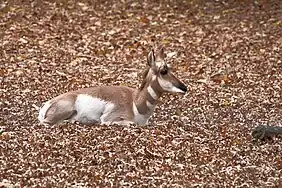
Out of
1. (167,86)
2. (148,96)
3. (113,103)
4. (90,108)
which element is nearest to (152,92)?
(148,96)

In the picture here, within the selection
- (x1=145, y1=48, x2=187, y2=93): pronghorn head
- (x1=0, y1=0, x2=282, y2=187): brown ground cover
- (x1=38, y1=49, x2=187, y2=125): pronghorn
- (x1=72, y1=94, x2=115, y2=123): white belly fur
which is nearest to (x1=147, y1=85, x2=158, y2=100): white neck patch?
(x1=38, y1=49, x2=187, y2=125): pronghorn

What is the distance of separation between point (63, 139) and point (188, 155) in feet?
4.60

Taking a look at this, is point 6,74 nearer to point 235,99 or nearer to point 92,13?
point 235,99

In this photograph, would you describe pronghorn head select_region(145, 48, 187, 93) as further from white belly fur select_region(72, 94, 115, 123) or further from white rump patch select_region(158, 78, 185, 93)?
white belly fur select_region(72, 94, 115, 123)

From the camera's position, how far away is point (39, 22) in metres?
16.2

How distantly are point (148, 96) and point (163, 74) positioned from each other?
0.35 m

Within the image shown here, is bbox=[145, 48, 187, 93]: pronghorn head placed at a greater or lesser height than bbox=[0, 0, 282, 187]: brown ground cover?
greater

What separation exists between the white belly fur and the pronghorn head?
67 cm

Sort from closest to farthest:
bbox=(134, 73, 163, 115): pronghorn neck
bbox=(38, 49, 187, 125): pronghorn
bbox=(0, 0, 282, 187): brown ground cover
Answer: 1. bbox=(0, 0, 282, 187): brown ground cover
2. bbox=(38, 49, 187, 125): pronghorn
3. bbox=(134, 73, 163, 115): pronghorn neck

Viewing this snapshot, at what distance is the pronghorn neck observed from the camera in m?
9.00

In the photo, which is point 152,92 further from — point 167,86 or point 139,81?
point 139,81

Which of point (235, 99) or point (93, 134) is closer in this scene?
point (93, 134)

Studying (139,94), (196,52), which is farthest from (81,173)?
(196,52)

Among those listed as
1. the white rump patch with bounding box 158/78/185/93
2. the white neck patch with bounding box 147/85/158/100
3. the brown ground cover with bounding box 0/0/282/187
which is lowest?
the brown ground cover with bounding box 0/0/282/187
